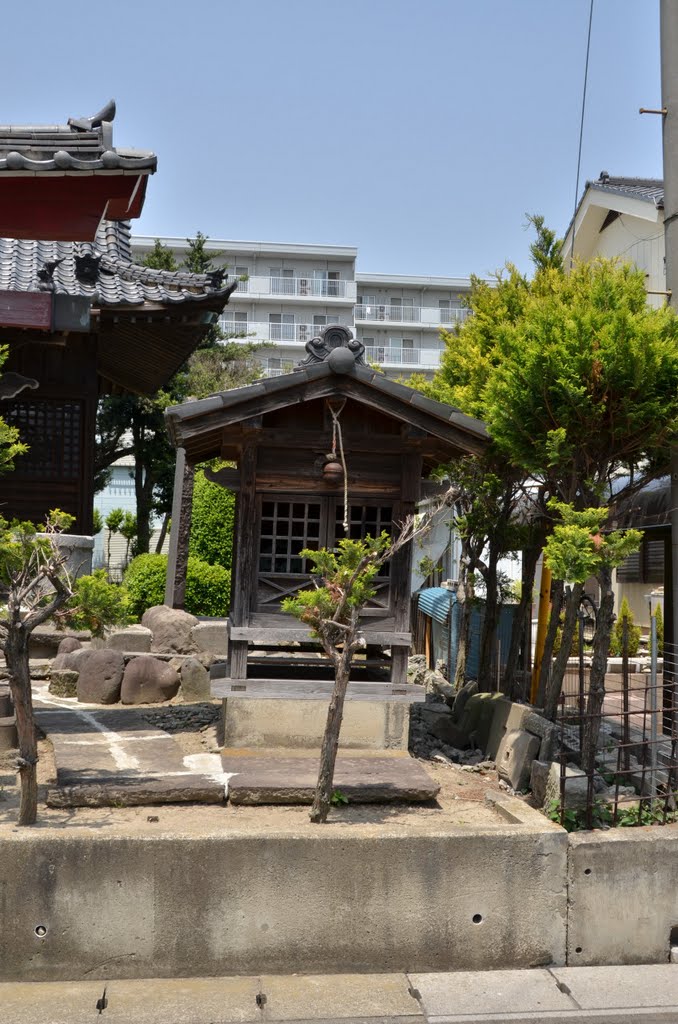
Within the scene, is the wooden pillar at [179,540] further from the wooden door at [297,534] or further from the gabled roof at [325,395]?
the gabled roof at [325,395]

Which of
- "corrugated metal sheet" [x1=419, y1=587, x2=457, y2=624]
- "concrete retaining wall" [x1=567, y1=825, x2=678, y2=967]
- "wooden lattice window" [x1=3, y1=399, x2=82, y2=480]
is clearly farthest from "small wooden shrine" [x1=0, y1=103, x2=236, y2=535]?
"concrete retaining wall" [x1=567, y1=825, x2=678, y2=967]

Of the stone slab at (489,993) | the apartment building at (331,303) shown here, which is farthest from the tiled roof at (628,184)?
the apartment building at (331,303)

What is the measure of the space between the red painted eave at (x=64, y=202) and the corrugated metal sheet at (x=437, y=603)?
1152 centimetres

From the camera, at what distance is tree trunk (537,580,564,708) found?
11.1m

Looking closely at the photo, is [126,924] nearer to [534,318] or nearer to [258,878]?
[258,878]

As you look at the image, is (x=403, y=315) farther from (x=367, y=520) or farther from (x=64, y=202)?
(x=64, y=202)

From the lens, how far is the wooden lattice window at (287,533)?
411 inches

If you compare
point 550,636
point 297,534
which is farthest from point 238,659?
point 550,636

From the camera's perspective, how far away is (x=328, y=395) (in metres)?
9.99

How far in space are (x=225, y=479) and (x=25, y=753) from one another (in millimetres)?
4236

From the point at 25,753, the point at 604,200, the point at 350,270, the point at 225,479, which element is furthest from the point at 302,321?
the point at 25,753

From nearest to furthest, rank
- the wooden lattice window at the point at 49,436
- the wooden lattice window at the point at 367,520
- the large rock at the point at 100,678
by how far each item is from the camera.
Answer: the wooden lattice window at the point at 367,520
the large rock at the point at 100,678
the wooden lattice window at the point at 49,436

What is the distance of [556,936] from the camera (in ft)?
22.4

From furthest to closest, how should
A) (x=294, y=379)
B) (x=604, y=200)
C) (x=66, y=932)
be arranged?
(x=604, y=200), (x=294, y=379), (x=66, y=932)
